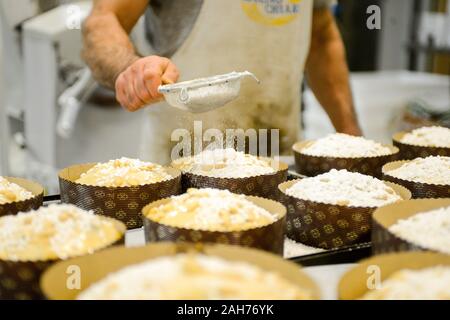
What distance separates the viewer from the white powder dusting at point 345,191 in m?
1.73

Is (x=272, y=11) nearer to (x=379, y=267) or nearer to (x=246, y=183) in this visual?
(x=246, y=183)

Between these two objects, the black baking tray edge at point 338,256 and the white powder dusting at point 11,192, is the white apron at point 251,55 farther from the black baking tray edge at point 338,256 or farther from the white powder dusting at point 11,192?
the black baking tray edge at point 338,256

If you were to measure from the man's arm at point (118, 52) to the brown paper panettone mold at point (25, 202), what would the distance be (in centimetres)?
47

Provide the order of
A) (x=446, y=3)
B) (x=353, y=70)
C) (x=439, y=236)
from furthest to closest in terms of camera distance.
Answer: (x=353, y=70), (x=446, y=3), (x=439, y=236)

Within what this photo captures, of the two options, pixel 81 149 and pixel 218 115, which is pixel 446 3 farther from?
pixel 218 115

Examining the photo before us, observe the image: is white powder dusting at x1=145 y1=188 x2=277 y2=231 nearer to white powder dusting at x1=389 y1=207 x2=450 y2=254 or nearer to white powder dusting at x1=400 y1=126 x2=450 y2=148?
white powder dusting at x1=389 y1=207 x2=450 y2=254

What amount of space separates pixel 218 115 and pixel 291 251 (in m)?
0.68

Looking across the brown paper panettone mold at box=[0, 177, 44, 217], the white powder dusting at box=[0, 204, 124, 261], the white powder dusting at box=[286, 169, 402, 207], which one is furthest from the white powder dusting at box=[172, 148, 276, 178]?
the white powder dusting at box=[0, 204, 124, 261]

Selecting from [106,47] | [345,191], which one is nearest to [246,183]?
[345,191]

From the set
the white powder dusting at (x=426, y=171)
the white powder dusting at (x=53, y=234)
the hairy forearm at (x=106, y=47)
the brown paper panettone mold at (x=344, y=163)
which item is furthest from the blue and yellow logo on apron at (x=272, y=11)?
the white powder dusting at (x=53, y=234)

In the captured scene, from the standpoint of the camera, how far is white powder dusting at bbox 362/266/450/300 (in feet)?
3.77

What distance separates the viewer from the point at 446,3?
5.00m
